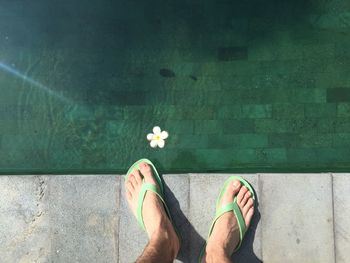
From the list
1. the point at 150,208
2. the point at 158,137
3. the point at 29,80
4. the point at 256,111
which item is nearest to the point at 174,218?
the point at 150,208

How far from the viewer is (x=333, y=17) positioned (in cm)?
336

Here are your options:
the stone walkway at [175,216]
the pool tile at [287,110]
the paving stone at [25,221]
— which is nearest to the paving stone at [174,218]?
the stone walkway at [175,216]

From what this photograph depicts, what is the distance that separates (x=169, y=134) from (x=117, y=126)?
43 cm

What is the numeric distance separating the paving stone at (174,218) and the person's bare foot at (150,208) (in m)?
0.08

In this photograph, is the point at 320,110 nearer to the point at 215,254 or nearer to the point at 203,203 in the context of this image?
the point at 203,203

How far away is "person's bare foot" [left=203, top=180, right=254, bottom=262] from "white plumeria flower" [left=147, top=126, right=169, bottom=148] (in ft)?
2.05

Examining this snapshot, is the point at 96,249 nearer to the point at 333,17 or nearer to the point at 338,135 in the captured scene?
the point at 338,135

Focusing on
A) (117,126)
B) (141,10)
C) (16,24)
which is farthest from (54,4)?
(117,126)

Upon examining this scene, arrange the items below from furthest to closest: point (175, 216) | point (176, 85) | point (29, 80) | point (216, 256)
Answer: point (29, 80) < point (176, 85) < point (175, 216) < point (216, 256)

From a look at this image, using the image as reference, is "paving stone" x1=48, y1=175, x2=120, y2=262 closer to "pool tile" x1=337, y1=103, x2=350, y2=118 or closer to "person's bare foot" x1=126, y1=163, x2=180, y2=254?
"person's bare foot" x1=126, y1=163, x2=180, y2=254

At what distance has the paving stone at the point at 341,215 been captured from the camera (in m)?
3.11

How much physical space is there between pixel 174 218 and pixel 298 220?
910mm

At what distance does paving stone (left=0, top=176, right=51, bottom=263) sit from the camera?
341cm

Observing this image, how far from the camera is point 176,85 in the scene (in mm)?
3479
